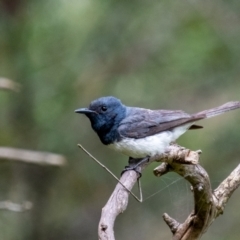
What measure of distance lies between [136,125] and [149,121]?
0.14 m

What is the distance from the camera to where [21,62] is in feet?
19.7

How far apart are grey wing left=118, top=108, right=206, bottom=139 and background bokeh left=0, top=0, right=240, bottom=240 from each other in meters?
1.86

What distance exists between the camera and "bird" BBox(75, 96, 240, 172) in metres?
3.86

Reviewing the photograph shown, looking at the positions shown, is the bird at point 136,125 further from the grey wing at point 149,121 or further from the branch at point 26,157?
the branch at point 26,157

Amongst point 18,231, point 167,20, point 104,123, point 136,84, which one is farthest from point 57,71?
point 104,123

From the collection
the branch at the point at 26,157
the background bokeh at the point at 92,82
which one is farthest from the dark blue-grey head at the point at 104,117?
the background bokeh at the point at 92,82

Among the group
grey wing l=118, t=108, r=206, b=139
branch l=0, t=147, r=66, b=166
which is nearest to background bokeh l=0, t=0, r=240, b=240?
grey wing l=118, t=108, r=206, b=139

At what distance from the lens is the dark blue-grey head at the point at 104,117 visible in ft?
12.9

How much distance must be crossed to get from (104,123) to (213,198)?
106 centimetres

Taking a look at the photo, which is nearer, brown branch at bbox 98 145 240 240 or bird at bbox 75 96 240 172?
brown branch at bbox 98 145 240 240

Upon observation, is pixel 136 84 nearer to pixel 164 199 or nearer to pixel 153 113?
pixel 164 199

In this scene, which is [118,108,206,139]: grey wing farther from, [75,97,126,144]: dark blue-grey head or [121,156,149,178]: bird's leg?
[121,156,149,178]: bird's leg

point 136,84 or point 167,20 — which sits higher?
point 167,20

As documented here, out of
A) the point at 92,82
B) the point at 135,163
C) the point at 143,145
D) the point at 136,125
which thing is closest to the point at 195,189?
the point at 135,163
